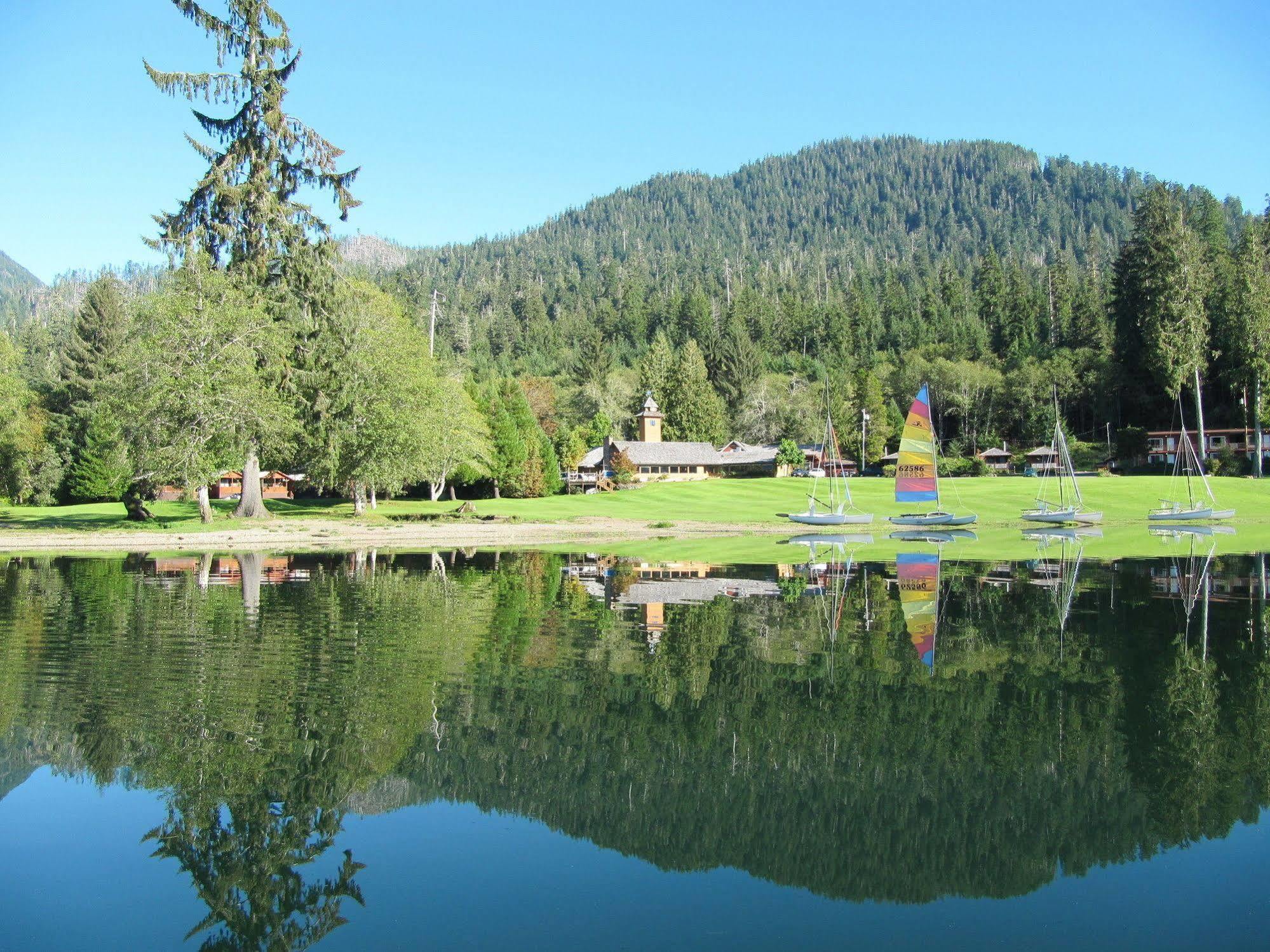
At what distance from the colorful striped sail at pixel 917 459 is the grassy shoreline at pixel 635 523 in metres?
2.38

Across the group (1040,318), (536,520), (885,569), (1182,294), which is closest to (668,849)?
(885,569)

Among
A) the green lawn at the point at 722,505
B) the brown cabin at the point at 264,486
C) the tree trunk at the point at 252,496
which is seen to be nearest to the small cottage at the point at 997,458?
the green lawn at the point at 722,505

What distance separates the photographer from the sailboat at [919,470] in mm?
49156

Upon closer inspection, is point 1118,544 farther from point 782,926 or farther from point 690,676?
point 782,926

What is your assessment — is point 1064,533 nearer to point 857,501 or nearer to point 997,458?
point 857,501

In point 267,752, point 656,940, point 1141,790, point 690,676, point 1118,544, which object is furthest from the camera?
point 1118,544

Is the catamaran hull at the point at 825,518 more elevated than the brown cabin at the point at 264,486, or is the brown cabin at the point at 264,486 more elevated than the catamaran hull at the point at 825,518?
the brown cabin at the point at 264,486

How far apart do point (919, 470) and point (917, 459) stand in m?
0.97

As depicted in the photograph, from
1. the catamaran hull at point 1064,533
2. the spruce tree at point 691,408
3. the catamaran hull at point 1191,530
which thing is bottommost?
the catamaran hull at point 1191,530

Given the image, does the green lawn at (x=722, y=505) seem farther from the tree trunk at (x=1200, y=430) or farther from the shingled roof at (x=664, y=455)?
the shingled roof at (x=664, y=455)

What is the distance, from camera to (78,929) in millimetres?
7246

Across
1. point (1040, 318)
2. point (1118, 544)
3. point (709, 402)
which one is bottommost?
point (1118, 544)

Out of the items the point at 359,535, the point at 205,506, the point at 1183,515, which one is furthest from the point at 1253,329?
the point at 205,506

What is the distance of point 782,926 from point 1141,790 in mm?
4408
